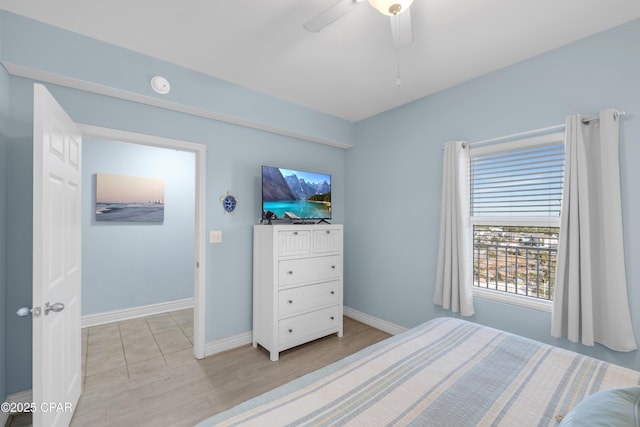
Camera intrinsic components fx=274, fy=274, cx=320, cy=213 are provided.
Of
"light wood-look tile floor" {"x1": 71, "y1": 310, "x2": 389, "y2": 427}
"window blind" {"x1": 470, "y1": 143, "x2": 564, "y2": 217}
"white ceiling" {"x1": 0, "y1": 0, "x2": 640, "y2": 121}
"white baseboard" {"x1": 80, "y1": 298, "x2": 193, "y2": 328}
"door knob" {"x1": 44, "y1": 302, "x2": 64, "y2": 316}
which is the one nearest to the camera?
"door knob" {"x1": 44, "y1": 302, "x2": 64, "y2": 316}

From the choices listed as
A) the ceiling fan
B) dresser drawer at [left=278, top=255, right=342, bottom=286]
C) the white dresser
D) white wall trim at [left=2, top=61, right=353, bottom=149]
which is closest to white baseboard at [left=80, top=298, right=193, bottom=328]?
the white dresser

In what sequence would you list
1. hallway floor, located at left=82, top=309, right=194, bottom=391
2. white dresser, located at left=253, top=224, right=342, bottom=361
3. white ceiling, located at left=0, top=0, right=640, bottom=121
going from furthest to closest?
white dresser, located at left=253, top=224, right=342, bottom=361 < hallway floor, located at left=82, top=309, right=194, bottom=391 < white ceiling, located at left=0, top=0, right=640, bottom=121

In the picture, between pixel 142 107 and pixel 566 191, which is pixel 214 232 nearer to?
pixel 142 107

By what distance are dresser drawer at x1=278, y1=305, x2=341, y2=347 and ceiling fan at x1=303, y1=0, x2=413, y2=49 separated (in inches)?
93.2

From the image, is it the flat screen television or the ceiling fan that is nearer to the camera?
the ceiling fan

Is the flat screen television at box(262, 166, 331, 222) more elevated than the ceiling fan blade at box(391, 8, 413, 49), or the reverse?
the ceiling fan blade at box(391, 8, 413, 49)

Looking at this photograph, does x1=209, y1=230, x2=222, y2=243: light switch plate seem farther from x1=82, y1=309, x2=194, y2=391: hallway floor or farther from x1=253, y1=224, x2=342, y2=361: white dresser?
x1=82, y1=309, x2=194, y2=391: hallway floor

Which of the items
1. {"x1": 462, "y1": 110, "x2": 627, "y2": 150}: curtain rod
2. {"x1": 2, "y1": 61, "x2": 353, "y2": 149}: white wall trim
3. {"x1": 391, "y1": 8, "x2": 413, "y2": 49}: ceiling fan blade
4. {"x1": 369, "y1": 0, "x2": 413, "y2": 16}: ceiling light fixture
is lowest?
{"x1": 462, "y1": 110, "x2": 627, "y2": 150}: curtain rod

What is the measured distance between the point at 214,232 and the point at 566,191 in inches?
113

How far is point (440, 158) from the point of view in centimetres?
272

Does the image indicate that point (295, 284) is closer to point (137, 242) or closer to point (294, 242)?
point (294, 242)

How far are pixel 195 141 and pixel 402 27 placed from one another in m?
1.97

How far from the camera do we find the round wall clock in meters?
2.75

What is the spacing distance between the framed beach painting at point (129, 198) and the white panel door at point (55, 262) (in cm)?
169
